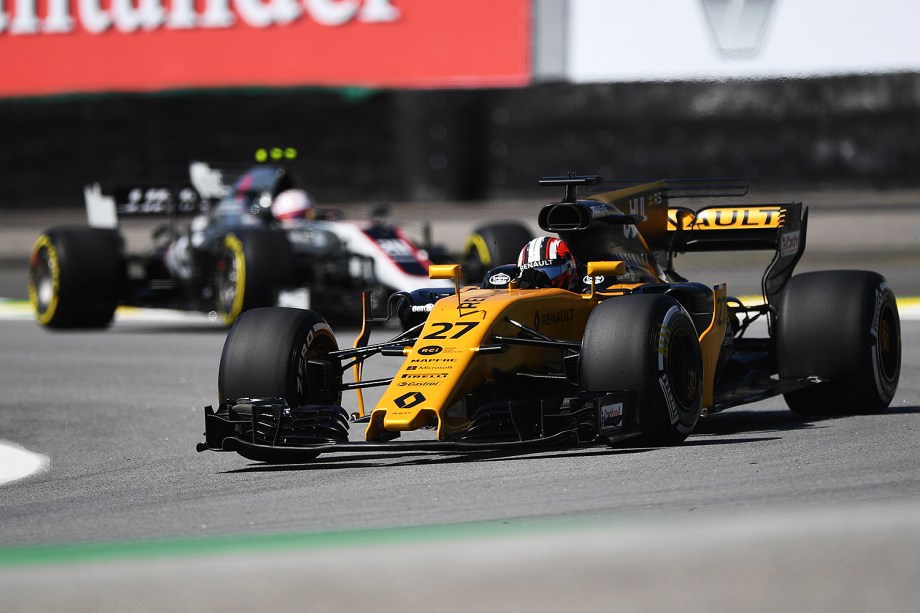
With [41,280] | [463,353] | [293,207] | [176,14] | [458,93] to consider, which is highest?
[176,14]

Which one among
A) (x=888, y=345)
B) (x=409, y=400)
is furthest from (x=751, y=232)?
(x=409, y=400)

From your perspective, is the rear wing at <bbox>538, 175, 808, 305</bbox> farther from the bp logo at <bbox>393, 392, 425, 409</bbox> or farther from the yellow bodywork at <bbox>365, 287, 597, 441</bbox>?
the bp logo at <bbox>393, 392, 425, 409</bbox>

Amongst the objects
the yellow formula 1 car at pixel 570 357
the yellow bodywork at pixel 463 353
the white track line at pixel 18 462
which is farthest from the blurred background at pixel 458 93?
the yellow bodywork at pixel 463 353

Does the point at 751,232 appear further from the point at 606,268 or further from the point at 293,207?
the point at 293,207

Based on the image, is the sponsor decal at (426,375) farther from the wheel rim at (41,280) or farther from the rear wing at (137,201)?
the wheel rim at (41,280)

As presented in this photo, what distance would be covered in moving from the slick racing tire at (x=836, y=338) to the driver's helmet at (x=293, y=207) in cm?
849

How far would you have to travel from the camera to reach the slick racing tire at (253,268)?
50.8 feet

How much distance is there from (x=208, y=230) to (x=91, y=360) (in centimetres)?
340

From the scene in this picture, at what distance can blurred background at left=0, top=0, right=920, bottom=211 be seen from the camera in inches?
810

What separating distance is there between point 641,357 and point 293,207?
9934 mm

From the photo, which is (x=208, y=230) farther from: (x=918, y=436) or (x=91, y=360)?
(x=918, y=436)

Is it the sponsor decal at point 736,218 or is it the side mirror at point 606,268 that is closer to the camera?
the side mirror at point 606,268

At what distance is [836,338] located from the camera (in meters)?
9.26

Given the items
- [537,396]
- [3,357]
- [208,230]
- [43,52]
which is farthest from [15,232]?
[537,396]
